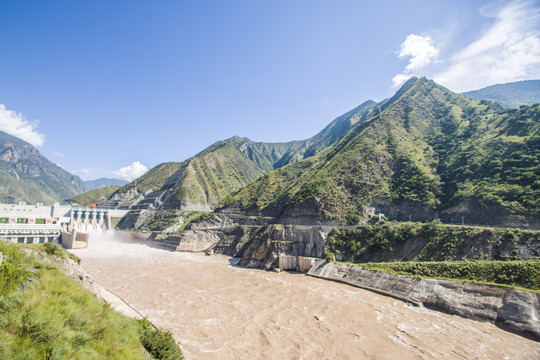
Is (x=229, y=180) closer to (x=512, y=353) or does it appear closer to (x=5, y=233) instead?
(x=5, y=233)

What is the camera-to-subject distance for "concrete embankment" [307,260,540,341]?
2506 centimetres

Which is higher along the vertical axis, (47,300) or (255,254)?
(47,300)

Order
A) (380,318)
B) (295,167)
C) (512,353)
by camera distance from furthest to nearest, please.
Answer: (295,167) → (380,318) → (512,353)

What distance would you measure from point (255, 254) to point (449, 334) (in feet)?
131

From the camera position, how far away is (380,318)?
2839 cm

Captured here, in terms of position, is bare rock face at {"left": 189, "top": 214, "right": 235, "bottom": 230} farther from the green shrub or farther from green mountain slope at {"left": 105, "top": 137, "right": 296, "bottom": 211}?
the green shrub

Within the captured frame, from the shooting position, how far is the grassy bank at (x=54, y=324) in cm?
739

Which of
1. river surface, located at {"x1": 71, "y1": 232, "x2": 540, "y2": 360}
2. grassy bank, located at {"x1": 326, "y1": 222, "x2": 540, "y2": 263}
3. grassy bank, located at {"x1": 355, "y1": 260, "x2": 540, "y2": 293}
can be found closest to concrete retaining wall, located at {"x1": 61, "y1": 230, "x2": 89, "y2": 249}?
river surface, located at {"x1": 71, "y1": 232, "x2": 540, "y2": 360}

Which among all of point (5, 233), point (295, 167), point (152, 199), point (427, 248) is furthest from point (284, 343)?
point (152, 199)

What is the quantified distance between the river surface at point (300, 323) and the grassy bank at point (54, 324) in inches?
408

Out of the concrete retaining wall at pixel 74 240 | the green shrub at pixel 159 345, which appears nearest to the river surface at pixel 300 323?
the green shrub at pixel 159 345

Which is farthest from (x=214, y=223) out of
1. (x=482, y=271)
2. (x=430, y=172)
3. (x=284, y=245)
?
(x=482, y=271)

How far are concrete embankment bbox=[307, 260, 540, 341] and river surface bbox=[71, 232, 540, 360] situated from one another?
1250mm

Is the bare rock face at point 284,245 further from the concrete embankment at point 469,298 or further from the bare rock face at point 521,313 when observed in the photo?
the bare rock face at point 521,313
